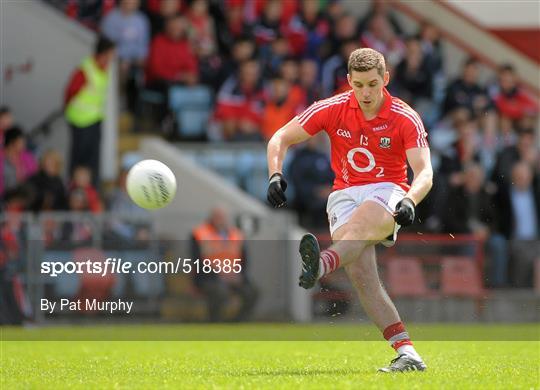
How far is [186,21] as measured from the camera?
2189cm

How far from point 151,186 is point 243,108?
9.57 metres

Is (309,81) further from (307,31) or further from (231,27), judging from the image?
(231,27)

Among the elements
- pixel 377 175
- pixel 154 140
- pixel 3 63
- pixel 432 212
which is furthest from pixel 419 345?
pixel 3 63

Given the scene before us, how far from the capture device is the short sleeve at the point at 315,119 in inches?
390

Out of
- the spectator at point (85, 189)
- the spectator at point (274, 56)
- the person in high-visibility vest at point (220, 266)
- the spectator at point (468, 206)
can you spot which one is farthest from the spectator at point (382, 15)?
the spectator at point (85, 189)

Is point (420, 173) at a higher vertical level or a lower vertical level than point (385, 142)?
lower

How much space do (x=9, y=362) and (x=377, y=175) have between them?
11.0ft

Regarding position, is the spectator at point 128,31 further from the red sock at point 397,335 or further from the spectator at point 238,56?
the red sock at point 397,335

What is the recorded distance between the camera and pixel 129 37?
21.2 meters

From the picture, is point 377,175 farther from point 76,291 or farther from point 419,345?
point 76,291

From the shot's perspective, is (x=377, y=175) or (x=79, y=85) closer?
(x=377, y=175)

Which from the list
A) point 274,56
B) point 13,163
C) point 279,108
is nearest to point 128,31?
point 274,56

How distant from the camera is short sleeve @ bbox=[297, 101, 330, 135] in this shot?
9898mm

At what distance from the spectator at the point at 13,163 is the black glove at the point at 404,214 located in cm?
1057
